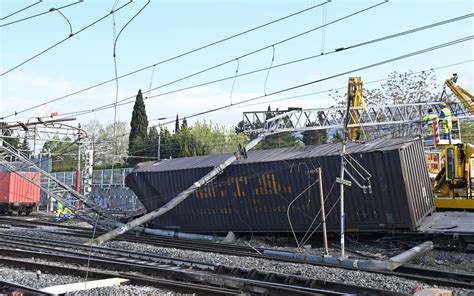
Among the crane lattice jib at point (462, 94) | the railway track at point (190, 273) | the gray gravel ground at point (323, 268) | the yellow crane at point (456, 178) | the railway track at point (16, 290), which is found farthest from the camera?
the crane lattice jib at point (462, 94)

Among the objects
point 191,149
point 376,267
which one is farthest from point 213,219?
point 191,149

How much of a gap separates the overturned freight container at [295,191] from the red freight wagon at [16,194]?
1645 centimetres

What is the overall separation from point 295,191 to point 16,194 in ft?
79.6

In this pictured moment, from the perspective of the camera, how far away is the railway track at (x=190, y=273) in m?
8.37

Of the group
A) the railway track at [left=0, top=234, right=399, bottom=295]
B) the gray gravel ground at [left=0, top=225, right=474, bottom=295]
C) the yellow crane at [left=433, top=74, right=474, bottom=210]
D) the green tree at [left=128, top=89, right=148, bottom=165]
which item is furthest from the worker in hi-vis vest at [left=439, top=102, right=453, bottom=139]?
the green tree at [left=128, top=89, right=148, bottom=165]

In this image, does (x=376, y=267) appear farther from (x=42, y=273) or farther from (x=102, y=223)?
(x=102, y=223)

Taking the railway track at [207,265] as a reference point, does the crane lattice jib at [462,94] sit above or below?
above

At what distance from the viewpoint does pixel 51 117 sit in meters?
17.7

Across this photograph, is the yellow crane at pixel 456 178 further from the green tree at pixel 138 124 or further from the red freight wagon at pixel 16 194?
the green tree at pixel 138 124

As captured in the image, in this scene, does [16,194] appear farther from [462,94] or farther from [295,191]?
[462,94]

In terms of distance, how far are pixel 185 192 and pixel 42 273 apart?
857cm

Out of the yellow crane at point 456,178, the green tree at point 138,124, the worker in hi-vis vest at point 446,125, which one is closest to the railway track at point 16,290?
the yellow crane at point 456,178

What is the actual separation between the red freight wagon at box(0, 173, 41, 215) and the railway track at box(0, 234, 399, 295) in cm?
1964

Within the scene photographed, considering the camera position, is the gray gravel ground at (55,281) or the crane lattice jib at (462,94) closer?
the gray gravel ground at (55,281)
